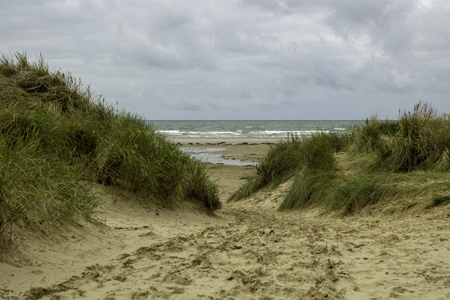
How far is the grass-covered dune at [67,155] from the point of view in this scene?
332cm

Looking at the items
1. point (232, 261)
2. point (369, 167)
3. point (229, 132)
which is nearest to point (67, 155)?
point (232, 261)

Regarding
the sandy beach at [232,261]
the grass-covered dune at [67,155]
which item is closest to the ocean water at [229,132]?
the grass-covered dune at [67,155]

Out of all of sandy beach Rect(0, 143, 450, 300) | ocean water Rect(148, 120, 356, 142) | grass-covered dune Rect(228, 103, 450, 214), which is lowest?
sandy beach Rect(0, 143, 450, 300)

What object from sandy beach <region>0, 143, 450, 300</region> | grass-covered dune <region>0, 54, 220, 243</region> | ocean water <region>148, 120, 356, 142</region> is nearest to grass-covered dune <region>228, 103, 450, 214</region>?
sandy beach <region>0, 143, 450, 300</region>

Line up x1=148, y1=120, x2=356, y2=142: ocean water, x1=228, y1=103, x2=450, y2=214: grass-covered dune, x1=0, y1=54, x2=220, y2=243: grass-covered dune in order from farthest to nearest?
x1=148, y1=120, x2=356, y2=142: ocean water → x1=228, y1=103, x2=450, y2=214: grass-covered dune → x1=0, y1=54, x2=220, y2=243: grass-covered dune

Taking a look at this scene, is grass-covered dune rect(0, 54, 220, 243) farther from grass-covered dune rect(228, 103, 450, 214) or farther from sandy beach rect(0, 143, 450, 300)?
grass-covered dune rect(228, 103, 450, 214)

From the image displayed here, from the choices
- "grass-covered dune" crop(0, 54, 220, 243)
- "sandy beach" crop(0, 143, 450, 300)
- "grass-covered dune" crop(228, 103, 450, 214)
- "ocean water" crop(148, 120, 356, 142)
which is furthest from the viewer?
"ocean water" crop(148, 120, 356, 142)

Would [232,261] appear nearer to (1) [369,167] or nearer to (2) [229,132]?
(1) [369,167]

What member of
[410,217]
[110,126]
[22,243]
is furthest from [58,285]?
[410,217]

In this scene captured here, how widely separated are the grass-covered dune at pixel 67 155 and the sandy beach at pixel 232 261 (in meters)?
0.30

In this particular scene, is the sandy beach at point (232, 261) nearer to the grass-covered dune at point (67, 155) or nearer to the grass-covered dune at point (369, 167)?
the grass-covered dune at point (67, 155)

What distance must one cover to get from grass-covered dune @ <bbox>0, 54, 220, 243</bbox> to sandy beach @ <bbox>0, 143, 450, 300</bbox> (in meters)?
0.30

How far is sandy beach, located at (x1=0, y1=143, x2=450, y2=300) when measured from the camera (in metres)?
2.64

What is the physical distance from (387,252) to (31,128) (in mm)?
4633
